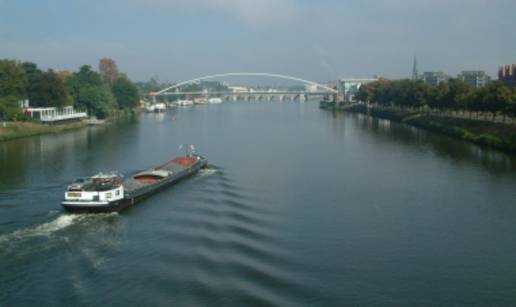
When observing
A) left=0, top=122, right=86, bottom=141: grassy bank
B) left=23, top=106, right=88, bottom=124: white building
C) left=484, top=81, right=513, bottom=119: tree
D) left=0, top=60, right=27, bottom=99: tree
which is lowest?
left=0, top=122, right=86, bottom=141: grassy bank

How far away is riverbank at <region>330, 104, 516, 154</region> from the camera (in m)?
19.1

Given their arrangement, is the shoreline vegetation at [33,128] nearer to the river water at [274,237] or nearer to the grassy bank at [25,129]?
the grassy bank at [25,129]

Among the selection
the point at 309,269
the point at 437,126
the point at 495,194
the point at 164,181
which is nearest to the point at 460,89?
the point at 437,126

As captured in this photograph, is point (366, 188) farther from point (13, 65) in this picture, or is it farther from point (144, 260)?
point (13, 65)

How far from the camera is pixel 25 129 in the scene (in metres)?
24.4

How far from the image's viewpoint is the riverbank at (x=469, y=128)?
62.7 feet

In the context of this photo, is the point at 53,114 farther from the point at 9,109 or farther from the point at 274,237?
the point at 274,237

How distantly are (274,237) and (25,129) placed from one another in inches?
736

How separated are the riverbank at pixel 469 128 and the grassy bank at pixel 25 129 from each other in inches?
662

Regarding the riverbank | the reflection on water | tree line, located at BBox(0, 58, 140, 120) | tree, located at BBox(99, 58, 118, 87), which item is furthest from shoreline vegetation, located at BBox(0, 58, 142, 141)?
the riverbank

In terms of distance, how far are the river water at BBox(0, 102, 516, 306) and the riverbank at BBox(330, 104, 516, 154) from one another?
325 cm

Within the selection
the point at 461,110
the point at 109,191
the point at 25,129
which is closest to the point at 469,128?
the point at 461,110

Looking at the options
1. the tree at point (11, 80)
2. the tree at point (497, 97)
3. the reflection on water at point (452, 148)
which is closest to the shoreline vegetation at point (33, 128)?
the tree at point (11, 80)

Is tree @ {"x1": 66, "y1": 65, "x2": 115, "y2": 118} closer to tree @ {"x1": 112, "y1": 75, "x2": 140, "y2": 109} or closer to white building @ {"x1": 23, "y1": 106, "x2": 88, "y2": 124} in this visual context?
white building @ {"x1": 23, "y1": 106, "x2": 88, "y2": 124}
